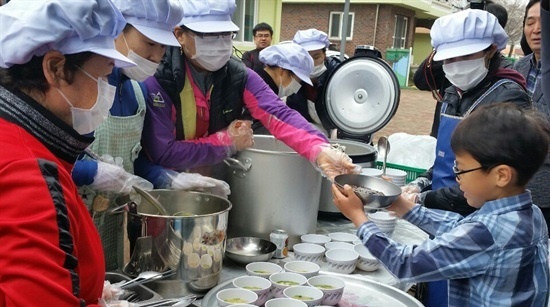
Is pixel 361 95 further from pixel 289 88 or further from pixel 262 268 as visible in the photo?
pixel 262 268

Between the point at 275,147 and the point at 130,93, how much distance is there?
2.68 ft

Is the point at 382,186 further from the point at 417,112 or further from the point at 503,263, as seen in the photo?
the point at 417,112

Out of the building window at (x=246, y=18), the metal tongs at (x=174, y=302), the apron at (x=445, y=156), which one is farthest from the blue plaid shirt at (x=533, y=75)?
the building window at (x=246, y=18)

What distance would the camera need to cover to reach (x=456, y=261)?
1.29 metres

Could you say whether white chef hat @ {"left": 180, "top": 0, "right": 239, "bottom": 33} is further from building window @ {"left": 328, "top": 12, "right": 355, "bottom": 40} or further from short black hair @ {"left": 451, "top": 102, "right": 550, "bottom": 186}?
building window @ {"left": 328, "top": 12, "right": 355, "bottom": 40}

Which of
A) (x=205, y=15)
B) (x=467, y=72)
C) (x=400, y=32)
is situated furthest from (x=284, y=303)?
(x=400, y=32)

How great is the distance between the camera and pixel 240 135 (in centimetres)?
186

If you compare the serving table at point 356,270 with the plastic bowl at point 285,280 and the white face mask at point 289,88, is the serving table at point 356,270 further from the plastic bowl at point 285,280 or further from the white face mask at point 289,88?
the white face mask at point 289,88

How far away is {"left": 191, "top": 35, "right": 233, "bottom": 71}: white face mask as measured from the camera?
A: 1.86 meters

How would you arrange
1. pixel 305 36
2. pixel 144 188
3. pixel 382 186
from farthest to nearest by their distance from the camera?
pixel 305 36, pixel 382 186, pixel 144 188

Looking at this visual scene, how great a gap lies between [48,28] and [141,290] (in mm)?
759

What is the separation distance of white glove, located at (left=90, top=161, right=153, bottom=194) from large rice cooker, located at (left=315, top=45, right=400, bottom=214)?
1225mm

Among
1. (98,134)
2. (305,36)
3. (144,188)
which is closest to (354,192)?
(144,188)

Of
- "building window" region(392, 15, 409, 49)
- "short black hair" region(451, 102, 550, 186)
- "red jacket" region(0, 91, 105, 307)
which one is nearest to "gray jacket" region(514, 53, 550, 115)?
"short black hair" region(451, 102, 550, 186)
